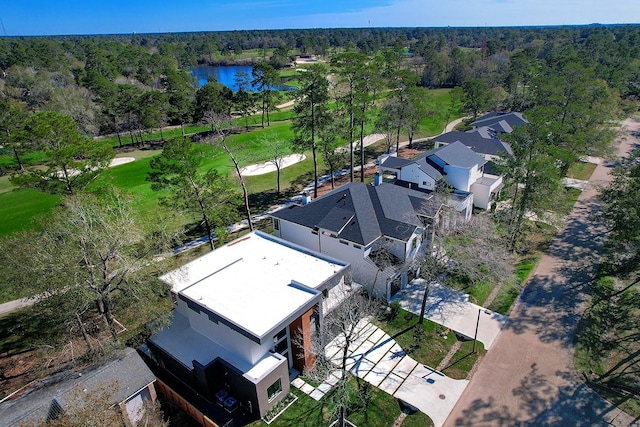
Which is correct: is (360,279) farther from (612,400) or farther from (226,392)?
(612,400)

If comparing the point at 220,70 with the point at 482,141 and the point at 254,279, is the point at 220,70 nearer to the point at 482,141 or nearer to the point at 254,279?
the point at 482,141

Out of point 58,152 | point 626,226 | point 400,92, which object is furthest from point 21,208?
point 626,226

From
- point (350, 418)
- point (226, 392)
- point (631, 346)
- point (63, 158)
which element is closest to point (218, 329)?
point (226, 392)

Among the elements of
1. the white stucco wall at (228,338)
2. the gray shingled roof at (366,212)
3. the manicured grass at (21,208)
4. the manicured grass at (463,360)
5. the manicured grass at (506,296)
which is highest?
the gray shingled roof at (366,212)

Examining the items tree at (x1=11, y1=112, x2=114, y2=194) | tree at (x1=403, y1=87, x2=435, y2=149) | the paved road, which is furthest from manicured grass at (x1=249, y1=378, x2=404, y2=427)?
tree at (x1=403, y1=87, x2=435, y2=149)

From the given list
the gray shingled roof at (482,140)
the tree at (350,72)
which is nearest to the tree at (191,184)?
the tree at (350,72)

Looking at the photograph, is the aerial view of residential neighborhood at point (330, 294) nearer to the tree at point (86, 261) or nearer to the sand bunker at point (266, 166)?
the tree at point (86, 261)
